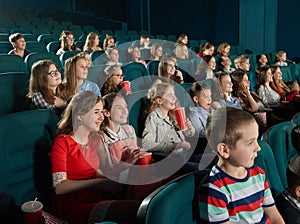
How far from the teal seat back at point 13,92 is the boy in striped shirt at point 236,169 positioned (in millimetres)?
1447

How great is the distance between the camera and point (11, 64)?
2861 millimetres

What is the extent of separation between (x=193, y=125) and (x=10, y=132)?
117 cm

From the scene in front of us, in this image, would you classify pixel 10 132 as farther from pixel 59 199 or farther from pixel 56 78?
pixel 56 78

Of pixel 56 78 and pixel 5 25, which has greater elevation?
pixel 5 25

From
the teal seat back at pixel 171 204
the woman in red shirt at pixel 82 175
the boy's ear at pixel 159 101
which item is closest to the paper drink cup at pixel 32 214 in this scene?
the woman in red shirt at pixel 82 175

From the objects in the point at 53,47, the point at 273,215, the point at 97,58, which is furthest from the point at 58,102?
the point at 53,47

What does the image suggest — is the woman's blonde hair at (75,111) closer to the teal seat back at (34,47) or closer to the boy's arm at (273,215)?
the boy's arm at (273,215)

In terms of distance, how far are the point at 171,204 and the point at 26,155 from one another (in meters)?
0.76

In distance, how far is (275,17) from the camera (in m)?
6.08

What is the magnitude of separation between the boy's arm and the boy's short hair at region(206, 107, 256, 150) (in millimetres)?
242

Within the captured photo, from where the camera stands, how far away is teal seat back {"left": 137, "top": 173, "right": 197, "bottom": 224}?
0.74m

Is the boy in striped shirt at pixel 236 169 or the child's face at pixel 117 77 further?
the child's face at pixel 117 77

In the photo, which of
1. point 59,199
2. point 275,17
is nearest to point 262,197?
point 59,199

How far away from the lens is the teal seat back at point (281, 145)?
1381 mm
